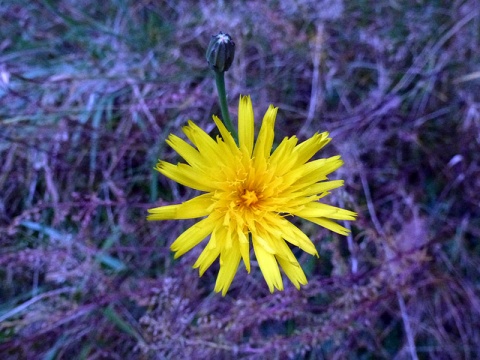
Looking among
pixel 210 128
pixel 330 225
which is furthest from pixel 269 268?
pixel 210 128

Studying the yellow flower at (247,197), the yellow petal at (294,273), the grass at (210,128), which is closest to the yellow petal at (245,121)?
the yellow flower at (247,197)

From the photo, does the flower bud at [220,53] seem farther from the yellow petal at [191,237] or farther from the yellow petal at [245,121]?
the yellow petal at [191,237]

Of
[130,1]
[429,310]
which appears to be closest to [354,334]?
[429,310]

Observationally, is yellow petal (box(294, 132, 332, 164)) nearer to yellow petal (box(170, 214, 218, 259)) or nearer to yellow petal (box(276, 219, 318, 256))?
yellow petal (box(276, 219, 318, 256))

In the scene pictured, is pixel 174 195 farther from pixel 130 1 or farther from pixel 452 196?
pixel 452 196

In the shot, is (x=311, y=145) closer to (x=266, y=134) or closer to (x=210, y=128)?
(x=266, y=134)

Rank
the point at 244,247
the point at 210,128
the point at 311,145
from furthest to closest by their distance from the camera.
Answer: the point at 210,128, the point at 311,145, the point at 244,247
